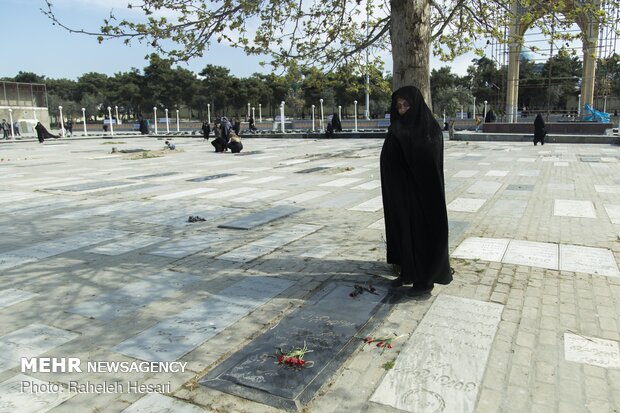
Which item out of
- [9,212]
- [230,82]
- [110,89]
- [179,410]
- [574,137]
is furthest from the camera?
[110,89]

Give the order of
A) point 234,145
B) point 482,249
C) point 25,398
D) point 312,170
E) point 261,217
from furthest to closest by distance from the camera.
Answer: point 234,145 < point 312,170 < point 261,217 < point 482,249 < point 25,398

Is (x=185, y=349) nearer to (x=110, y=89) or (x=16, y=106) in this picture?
(x=16, y=106)

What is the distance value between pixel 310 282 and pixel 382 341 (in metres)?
1.38

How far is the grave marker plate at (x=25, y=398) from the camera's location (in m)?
2.75

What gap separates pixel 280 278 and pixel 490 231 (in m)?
3.29

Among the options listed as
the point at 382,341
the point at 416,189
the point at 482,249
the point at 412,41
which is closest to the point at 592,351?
the point at 382,341

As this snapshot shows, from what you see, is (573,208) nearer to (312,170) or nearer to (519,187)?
(519,187)

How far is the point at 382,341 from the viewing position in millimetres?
3535

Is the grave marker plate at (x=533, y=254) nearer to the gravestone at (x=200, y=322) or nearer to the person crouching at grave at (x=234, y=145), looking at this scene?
the gravestone at (x=200, y=322)

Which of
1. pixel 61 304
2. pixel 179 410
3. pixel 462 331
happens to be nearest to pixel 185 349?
pixel 179 410

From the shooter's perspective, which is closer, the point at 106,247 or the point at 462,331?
the point at 462,331

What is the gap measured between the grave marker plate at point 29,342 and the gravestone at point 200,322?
18.8 inches

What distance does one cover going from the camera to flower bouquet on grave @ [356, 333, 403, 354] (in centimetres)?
346

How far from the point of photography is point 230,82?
223ft
